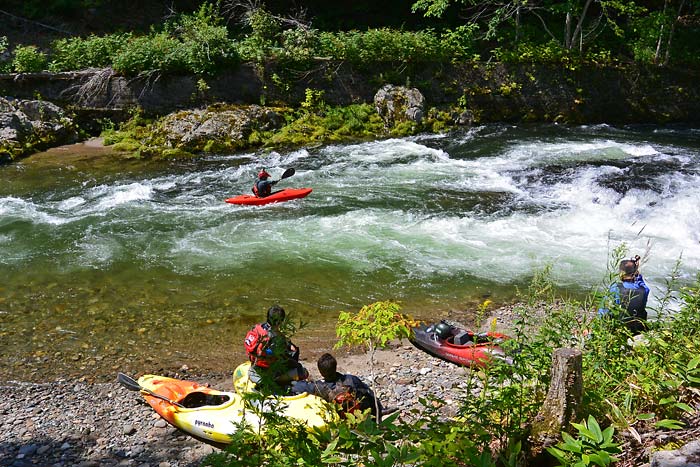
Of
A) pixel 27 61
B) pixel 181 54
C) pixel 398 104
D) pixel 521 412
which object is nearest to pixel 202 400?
pixel 521 412

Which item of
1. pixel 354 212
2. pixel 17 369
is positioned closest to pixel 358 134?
pixel 354 212

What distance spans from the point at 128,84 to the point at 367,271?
463 inches

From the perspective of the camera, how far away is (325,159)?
1481 cm

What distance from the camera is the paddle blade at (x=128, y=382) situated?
5887 mm

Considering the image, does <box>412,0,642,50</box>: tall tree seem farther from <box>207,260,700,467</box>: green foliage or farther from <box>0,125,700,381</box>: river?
<box>207,260,700,467</box>: green foliage

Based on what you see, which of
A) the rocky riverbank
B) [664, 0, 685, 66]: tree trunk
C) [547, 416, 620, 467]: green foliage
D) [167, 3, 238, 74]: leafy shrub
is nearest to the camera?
[547, 416, 620, 467]: green foliage

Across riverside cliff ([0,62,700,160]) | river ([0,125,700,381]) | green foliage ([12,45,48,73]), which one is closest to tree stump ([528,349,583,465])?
river ([0,125,700,381])

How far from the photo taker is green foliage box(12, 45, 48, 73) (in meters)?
16.5

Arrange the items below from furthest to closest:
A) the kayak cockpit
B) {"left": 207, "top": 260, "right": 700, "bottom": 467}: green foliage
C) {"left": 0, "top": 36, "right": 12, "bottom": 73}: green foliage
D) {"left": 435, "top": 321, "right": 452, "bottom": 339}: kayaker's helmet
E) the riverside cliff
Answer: the riverside cliff < {"left": 0, "top": 36, "right": 12, "bottom": 73}: green foliage < {"left": 435, "top": 321, "right": 452, "bottom": 339}: kayaker's helmet < the kayak cockpit < {"left": 207, "top": 260, "right": 700, "bottom": 467}: green foliage

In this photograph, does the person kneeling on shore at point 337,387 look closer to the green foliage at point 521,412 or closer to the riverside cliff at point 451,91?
the green foliage at point 521,412

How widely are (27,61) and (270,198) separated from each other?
10.1 metres

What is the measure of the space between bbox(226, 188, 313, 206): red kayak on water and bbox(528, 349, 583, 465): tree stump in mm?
8805

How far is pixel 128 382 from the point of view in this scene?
19.5ft

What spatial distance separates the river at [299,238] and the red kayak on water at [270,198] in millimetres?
184
